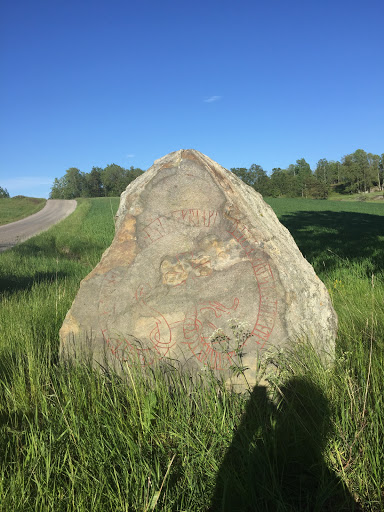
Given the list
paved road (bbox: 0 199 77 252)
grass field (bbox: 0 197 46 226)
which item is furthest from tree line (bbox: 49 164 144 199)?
paved road (bbox: 0 199 77 252)

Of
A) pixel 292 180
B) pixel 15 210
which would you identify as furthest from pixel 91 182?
pixel 292 180

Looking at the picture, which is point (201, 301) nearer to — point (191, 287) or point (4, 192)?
point (191, 287)

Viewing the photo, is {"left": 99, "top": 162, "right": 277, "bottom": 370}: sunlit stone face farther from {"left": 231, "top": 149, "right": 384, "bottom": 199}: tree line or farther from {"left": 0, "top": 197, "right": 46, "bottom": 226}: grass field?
{"left": 231, "top": 149, "right": 384, "bottom": 199}: tree line

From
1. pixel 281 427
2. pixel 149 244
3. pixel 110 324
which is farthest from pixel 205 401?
pixel 149 244

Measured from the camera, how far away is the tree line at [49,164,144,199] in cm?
7453

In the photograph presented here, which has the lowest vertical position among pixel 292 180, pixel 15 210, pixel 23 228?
pixel 23 228

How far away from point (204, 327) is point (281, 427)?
0.96 m

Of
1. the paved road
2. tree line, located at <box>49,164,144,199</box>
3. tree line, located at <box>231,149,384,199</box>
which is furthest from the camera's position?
tree line, located at <box>231,149,384,199</box>

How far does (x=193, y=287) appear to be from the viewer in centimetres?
291

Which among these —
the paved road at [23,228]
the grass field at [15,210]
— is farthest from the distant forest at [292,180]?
the paved road at [23,228]

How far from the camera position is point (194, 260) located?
2.94m

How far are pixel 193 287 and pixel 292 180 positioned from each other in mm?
96898

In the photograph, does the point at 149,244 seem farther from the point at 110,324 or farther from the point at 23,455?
the point at 23,455

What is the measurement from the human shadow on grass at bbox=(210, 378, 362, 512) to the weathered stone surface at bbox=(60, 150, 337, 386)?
26.6 inches
